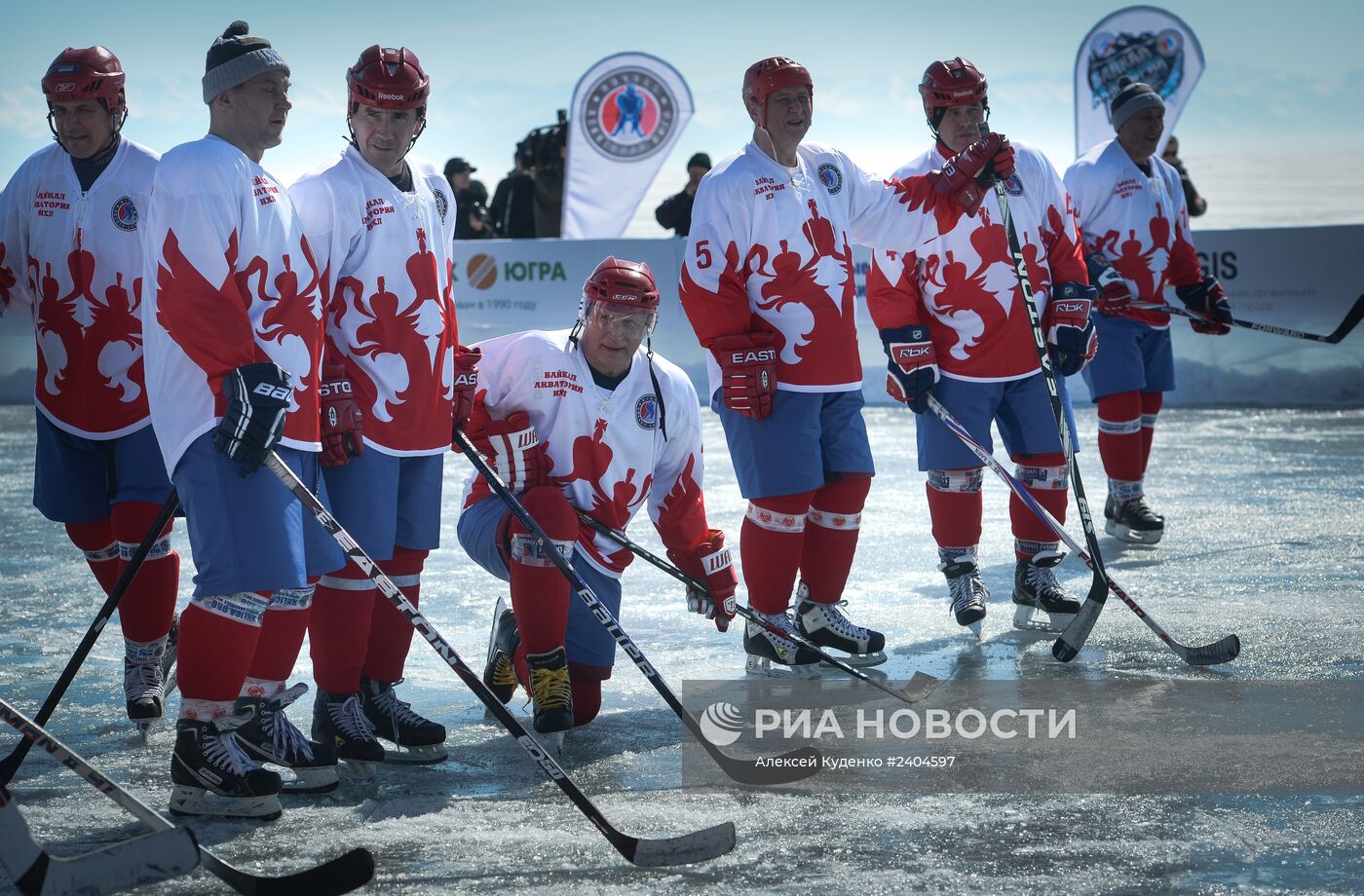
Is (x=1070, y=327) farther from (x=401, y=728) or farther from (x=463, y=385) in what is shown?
(x=401, y=728)

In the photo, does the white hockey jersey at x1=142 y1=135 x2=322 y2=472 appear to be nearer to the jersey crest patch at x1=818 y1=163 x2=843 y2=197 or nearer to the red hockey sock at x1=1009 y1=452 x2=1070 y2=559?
the jersey crest patch at x1=818 y1=163 x2=843 y2=197

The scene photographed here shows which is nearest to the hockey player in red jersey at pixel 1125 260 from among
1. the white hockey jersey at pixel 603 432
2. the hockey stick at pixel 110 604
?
the white hockey jersey at pixel 603 432

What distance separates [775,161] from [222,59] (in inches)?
60.0

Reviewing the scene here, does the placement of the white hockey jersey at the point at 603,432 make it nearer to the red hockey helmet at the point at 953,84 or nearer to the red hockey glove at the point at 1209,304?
the red hockey helmet at the point at 953,84

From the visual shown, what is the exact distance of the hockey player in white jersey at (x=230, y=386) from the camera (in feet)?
9.02

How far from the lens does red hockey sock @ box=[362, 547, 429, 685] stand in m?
3.32

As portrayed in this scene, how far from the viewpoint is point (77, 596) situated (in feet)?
15.0

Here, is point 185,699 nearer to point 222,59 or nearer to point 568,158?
point 222,59

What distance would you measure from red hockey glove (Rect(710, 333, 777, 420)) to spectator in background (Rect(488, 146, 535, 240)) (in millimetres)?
7038

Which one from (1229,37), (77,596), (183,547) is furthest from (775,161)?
(1229,37)

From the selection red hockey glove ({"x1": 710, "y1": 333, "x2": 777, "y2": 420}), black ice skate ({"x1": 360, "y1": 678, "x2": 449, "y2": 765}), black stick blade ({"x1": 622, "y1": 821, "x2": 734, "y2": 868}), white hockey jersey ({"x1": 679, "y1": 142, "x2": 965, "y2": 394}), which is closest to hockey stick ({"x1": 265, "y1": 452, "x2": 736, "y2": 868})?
black stick blade ({"x1": 622, "y1": 821, "x2": 734, "y2": 868})

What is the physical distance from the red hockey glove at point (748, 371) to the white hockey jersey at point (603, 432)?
0.24 meters

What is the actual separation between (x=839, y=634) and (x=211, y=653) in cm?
171

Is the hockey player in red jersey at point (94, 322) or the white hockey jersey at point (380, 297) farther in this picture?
the hockey player in red jersey at point (94, 322)
